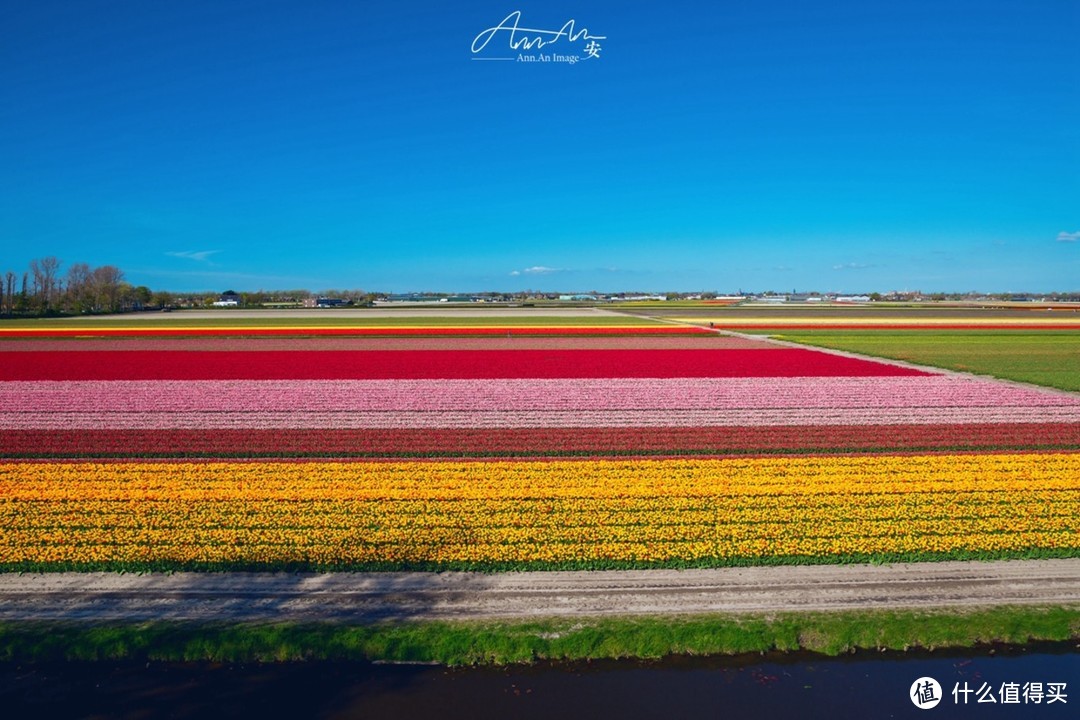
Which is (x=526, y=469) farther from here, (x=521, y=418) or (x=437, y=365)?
(x=437, y=365)

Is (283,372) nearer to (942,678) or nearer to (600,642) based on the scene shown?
(600,642)

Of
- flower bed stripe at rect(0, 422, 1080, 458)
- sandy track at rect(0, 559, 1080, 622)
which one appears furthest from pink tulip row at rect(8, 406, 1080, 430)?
sandy track at rect(0, 559, 1080, 622)

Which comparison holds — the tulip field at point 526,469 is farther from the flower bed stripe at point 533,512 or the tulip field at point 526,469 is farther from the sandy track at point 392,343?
the sandy track at point 392,343

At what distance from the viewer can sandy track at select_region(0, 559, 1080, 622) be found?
1083 cm

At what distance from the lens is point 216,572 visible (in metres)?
12.1

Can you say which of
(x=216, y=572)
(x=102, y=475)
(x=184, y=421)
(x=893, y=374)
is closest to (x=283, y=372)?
(x=184, y=421)

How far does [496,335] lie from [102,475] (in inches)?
1802

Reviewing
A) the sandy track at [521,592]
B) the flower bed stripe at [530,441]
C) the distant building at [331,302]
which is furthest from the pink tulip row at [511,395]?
the distant building at [331,302]

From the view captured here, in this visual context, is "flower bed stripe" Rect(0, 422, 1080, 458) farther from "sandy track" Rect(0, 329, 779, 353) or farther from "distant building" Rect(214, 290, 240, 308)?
"distant building" Rect(214, 290, 240, 308)

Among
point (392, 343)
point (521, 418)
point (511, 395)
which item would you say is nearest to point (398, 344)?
point (392, 343)

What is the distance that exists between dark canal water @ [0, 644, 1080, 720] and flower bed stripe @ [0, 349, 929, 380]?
2526 cm

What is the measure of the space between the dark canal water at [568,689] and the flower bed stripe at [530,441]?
1020 centimetres

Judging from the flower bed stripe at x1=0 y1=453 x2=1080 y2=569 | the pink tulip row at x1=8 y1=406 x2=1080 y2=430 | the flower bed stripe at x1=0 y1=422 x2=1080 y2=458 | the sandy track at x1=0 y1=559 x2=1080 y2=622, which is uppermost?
the pink tulip row at x1=8 y1=406 x2=1080 y2=430

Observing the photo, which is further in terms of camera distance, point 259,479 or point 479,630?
point 259,479
